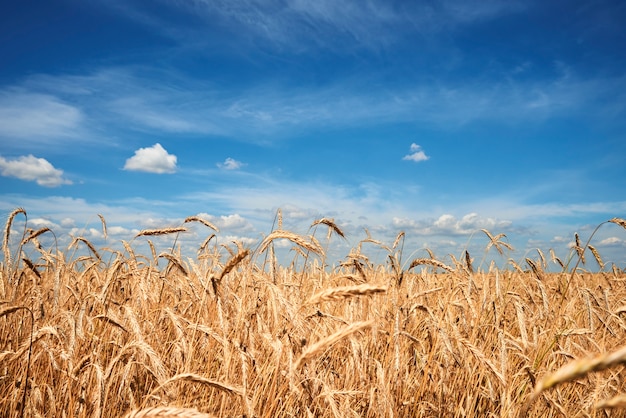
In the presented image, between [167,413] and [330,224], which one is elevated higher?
[330,224]

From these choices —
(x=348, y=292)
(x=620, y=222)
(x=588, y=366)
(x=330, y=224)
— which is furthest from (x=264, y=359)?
(x=620, y=222)

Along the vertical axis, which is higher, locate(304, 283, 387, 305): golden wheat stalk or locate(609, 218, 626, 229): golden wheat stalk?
locate(609, 218, 626, 229): golden wheat stalk

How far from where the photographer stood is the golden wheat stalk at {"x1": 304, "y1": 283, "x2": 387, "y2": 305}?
1370mm

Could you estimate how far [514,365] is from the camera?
12.3 ft

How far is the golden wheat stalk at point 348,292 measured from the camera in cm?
137

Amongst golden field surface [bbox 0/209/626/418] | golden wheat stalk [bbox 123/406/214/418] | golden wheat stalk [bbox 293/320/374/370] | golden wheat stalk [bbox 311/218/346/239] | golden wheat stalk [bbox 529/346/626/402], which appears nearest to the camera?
golden wheat stalk [bbox 529/346/626/402]

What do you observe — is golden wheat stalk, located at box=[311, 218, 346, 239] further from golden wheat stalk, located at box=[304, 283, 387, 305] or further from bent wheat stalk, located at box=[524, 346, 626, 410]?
bent wheat stalk, located at box=[524, 346, 626, 410]

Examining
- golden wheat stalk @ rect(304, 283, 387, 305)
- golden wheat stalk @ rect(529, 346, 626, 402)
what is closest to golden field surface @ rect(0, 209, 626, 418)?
golden wheat stalk @ rect(304, 283, 387, 305)

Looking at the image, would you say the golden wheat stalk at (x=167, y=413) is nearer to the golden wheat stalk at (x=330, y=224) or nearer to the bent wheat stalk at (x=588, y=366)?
the bent wheat stalk at (x=588, y=366)

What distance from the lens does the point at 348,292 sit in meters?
1.49

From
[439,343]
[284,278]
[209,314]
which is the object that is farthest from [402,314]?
[284,278]

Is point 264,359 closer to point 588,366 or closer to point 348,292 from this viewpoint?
point 348,292

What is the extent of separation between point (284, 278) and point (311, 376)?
9.83 ft

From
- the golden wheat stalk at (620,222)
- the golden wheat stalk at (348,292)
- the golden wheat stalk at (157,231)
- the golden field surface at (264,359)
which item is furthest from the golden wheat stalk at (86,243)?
the golden wheat stalk at (620,222)
